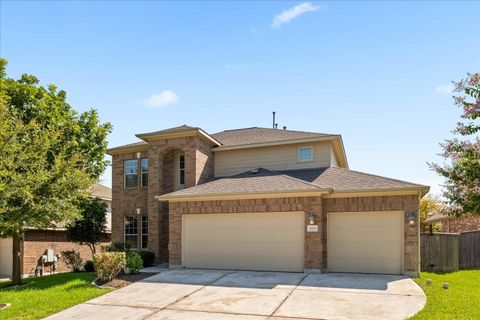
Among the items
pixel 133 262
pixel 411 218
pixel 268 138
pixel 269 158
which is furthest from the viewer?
pixel 268 138

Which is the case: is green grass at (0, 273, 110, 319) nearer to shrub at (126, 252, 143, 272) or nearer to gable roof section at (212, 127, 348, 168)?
shrub at (126, 252, 143, 272)

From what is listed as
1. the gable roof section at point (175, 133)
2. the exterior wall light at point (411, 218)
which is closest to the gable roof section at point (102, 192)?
the gable roof section at point (175, 133)

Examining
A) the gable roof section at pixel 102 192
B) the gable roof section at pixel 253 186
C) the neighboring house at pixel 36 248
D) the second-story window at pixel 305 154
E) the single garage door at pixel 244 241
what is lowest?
the neighboring house at pixel 36 248

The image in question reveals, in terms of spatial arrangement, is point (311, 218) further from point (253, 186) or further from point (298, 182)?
point (253, 186)

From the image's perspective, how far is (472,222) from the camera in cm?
2534

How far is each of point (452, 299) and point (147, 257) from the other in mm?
11538

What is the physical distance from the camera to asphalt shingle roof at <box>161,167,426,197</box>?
14.2 m

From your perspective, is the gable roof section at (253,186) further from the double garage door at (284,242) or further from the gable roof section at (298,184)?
the double garage door at (284,242)

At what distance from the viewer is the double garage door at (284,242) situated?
13.8m

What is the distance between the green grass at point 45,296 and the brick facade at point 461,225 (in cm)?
2260

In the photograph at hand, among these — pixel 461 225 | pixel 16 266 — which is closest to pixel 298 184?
pixel 16 266

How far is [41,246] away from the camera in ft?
71.3

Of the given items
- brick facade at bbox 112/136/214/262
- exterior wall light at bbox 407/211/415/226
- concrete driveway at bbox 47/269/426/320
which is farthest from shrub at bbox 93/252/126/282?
exterior wall light at bbox 407/211/415/226

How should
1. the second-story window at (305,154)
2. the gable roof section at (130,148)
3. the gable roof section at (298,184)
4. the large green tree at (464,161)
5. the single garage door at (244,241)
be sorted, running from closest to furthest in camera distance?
the large green tree at (464,161) → the gable roof section at (298,184) → the single garage door at (244,241) → the second-story window at (305,154) → the gable roof section at (130,148)
